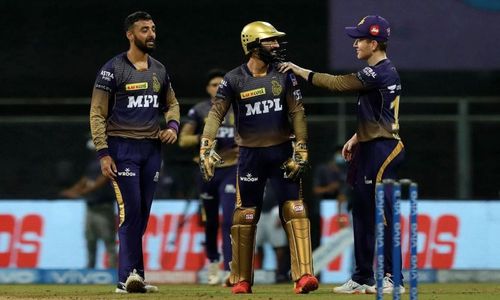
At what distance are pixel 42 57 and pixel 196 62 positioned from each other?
2139 mm

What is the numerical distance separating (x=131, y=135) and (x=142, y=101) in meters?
0.29

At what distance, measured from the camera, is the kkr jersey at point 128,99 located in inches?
517

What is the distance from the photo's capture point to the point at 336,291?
1303cm

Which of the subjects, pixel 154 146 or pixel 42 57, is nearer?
pixel 154 146

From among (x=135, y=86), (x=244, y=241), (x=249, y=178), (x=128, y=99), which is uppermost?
(x=135, y=86)

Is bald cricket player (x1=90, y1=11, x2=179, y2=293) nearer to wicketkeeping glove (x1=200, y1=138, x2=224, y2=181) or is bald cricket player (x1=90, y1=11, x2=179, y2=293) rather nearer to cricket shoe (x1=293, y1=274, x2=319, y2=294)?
wicketkeeping glove (x1=200, y1=138, x2=224, y2=181)

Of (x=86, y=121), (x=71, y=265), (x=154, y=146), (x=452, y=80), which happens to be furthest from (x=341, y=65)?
(x=154, y=146)

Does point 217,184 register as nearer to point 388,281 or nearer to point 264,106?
point 264,106

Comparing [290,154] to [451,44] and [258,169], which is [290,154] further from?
[451,44]

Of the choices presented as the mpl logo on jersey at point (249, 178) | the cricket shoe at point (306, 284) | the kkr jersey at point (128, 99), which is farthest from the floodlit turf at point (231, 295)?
the kkr jersey at point (128, 99)

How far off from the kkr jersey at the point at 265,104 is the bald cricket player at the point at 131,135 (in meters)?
0.83

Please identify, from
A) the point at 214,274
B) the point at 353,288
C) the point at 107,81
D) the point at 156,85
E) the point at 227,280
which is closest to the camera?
the point at 353,288

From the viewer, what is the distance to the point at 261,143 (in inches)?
499

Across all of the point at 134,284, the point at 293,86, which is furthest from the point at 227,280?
the point at 293,86
